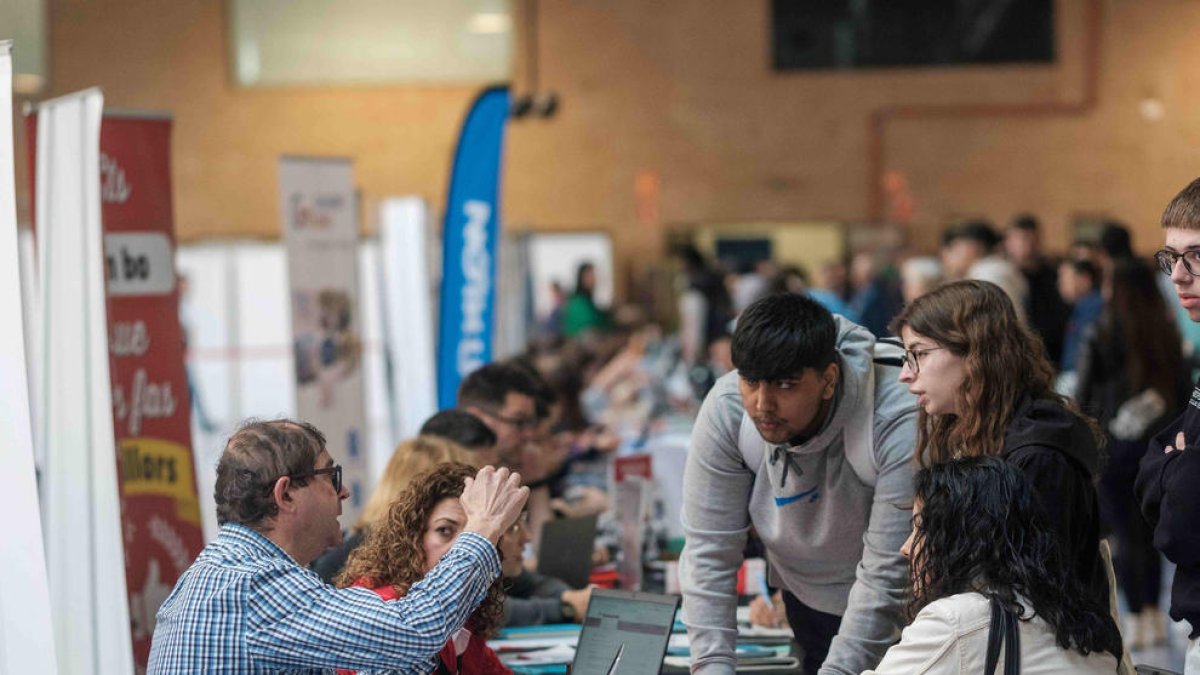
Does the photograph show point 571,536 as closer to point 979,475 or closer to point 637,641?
point 637,641

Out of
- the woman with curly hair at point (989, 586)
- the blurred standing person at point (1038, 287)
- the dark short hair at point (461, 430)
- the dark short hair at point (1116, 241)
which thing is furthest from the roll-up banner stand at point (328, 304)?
the woman with curly hair at point (989, 586)

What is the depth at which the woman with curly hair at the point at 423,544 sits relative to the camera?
259 cm

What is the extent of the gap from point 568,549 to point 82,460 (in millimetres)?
1181

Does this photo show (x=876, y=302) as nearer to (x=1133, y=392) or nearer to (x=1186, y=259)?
(x=1133, y=392)

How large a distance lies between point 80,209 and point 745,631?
1.74 meters

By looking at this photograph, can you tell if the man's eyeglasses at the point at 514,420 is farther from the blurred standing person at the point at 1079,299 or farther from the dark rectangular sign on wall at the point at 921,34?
the dark rectangular sign on wall at the point at 921,34

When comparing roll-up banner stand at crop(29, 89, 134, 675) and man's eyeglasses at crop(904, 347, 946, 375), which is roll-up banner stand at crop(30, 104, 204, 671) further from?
man's eyeglasses at crop(904, 347, 946, 375)

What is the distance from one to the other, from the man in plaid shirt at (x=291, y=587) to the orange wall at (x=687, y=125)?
15.2 metres

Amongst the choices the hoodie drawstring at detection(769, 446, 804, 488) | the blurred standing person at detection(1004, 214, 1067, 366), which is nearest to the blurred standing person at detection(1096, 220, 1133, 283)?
the blurred standing person at detection(1004, 214, 1067, 366)

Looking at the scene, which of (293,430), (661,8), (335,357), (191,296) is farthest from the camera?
(661,8)

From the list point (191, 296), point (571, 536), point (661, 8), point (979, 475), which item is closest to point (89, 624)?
point (571, 536)

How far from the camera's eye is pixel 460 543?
2215 millimetres

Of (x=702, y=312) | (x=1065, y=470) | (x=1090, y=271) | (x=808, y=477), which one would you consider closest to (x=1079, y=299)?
(x=1090, y=271)

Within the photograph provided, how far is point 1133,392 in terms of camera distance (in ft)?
18.5
